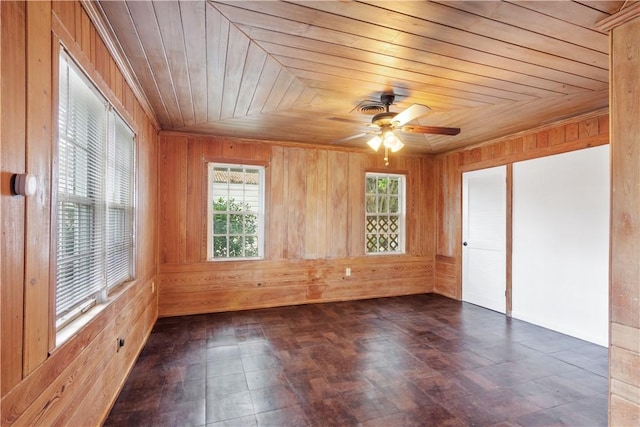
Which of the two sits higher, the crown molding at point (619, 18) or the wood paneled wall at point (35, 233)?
the crown molding at point (619, 18)

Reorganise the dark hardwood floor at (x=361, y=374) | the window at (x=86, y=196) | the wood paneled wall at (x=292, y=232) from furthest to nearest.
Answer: the wood paneled wall at (x=292, y=232), the dark hardwood floor at (x=361, y=374), the window at (x=86, y=196)

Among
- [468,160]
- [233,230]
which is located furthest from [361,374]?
[468,160]

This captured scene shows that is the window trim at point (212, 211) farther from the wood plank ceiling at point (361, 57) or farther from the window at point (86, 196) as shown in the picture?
the window at point (86, 196)

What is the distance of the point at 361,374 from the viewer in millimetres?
2697

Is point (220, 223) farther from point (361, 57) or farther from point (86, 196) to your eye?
point (361, 57)

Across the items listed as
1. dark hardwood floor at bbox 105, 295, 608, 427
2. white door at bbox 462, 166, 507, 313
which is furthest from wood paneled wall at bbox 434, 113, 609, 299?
dark hardwood floor at bbox 105, 295, 608, 427

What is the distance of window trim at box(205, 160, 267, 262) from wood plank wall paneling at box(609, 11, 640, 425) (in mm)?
3843

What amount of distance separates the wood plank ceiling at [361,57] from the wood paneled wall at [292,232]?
3.14 ft

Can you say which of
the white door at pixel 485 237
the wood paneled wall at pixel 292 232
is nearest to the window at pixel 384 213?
the wood paneled wall at pixel 292 232

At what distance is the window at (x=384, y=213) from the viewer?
5426 mm

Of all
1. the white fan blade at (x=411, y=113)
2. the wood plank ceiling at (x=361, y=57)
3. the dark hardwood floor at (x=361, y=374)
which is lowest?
the dark hardwood floor at (x=361, y=374)

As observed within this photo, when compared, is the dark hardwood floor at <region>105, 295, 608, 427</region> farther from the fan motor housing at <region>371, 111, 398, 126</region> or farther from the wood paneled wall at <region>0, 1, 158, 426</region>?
the fan motor housing at <region>371, 111, 398, 126</region>

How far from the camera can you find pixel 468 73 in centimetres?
254

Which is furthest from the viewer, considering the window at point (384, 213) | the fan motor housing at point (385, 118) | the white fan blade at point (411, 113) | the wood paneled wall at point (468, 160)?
the window at point (384, 213)
